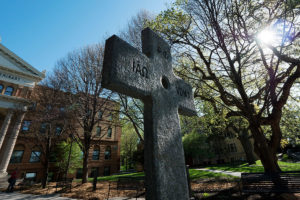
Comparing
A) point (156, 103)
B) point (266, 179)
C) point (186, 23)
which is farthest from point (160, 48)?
point (186, 23)

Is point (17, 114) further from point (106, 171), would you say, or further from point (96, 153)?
point (106, 171)

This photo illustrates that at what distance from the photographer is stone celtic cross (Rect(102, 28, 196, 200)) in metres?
1.71

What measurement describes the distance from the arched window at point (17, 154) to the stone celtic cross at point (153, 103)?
88.2ft

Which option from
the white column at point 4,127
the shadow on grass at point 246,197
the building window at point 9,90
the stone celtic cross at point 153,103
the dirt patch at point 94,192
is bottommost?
the dirt patch at point 94,192

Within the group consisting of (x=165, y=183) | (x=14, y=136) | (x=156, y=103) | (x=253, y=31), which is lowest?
(x=165, y=183)

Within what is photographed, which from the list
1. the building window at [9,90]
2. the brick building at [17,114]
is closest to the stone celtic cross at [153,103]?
the brick building at [17,114]

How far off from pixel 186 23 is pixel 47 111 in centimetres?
1204

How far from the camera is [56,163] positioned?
20.4 m

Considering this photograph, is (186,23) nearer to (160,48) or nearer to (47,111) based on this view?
(160,48)

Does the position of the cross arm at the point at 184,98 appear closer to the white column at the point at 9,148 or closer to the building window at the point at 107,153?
the white column at the point at 9,148

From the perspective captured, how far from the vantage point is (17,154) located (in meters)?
20.9

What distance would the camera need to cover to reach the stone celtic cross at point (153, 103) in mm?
1714

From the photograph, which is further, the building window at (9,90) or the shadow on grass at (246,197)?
the building window at (9,90)

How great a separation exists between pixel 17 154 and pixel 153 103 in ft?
89.2
